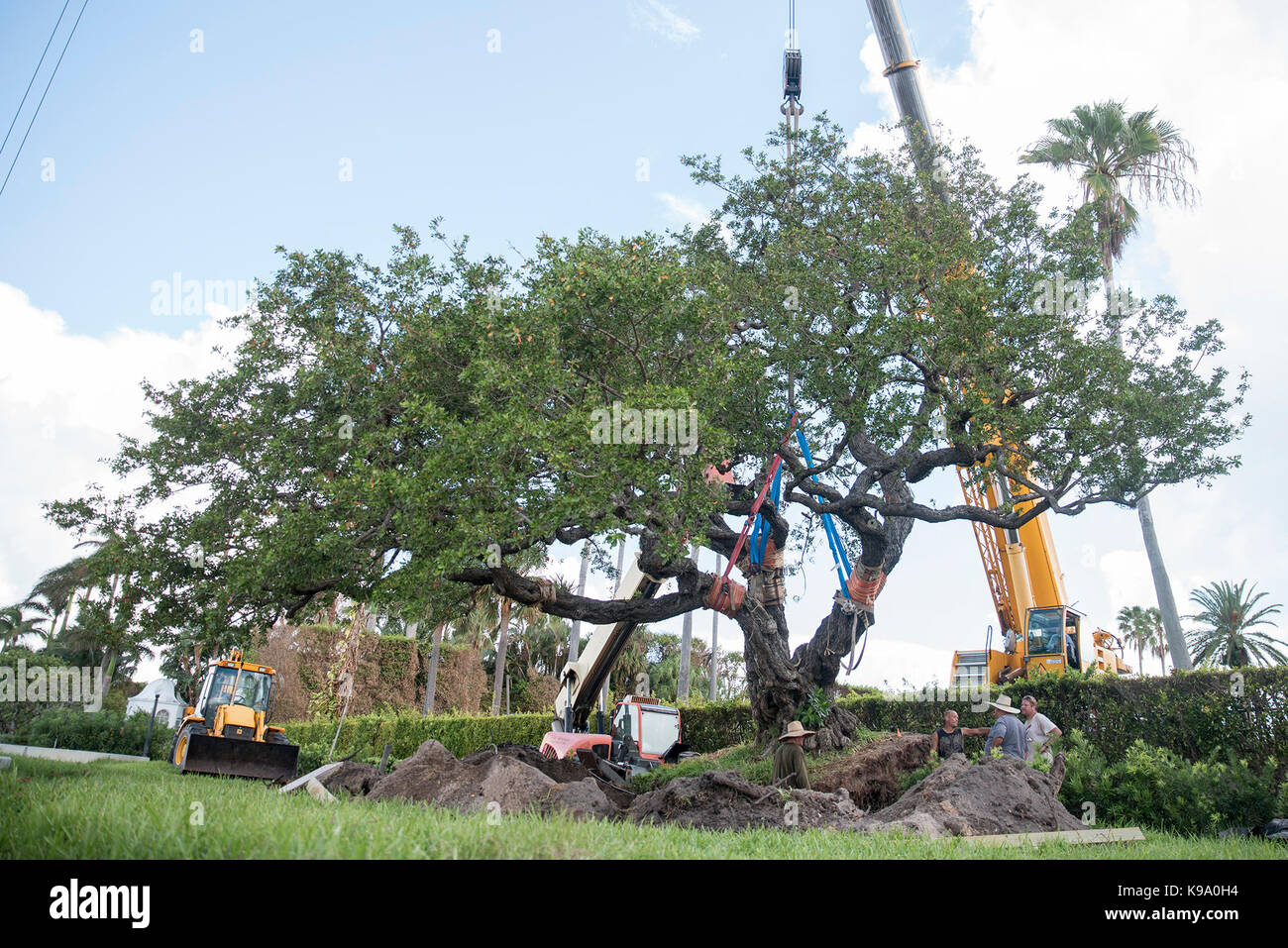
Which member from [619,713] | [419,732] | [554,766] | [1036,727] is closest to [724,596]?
[554,766]

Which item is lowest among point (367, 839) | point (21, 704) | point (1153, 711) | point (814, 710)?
point (21, 704)

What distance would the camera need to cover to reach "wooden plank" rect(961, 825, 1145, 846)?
8172 millimetres

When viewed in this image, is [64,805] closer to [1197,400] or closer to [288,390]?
[288,390]

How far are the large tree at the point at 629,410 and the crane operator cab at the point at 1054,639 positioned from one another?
538cm

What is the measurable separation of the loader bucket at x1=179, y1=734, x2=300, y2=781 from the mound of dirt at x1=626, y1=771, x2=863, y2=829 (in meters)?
9.27

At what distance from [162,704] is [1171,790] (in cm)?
3731

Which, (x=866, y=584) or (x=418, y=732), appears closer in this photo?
(x=866, y=584)

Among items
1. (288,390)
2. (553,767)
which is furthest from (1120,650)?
(288,390)

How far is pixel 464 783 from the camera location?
11.7 m

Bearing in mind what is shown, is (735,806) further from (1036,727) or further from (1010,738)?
(1036,727)

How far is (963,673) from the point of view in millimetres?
20000

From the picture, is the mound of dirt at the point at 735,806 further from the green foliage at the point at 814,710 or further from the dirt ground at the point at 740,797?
the green foliage at the point at 814,710

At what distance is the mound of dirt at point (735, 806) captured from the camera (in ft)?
32.0
